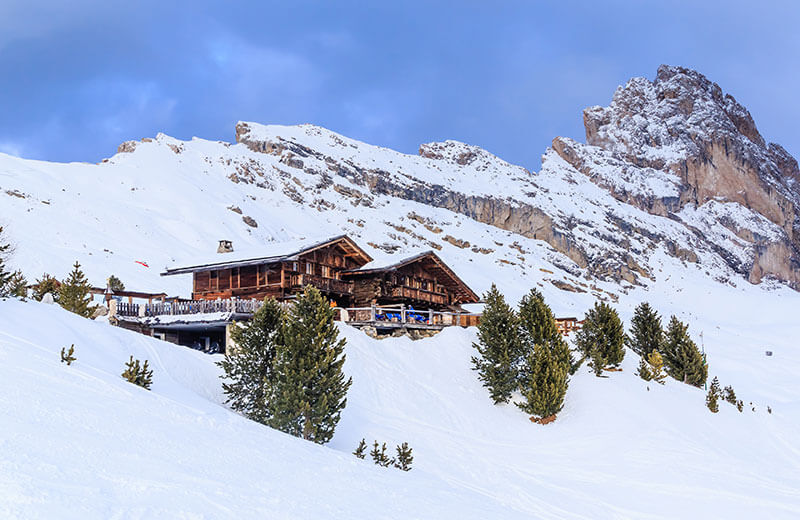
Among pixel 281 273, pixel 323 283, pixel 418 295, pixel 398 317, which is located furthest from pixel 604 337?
pixel 281 273

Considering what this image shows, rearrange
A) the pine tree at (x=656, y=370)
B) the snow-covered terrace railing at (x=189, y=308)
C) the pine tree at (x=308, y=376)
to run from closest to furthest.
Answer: the pine tree at (x=308, y=376), the snow-covered terrace railing at (x=189, y=308), the pine tree at (x=656, y=370)

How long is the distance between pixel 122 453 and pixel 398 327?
23.9 meters

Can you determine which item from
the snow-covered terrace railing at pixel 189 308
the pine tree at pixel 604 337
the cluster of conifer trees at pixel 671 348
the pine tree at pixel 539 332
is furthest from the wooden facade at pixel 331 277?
the cluster of conifer trees at pixel 671 348

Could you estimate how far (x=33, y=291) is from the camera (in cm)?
2378

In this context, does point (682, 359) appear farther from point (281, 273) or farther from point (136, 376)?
point (136, 376)

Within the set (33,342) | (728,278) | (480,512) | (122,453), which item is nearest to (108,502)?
(122,453)

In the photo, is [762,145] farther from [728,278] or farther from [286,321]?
[286,321]

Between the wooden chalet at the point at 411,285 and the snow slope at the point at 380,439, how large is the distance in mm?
7460

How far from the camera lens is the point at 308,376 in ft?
53.5

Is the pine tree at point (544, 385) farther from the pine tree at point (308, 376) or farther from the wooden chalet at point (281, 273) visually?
the wooden chalet at point (281, 273)

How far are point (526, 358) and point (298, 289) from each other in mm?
13965

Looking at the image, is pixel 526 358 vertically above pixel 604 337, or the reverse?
pixel 604 337

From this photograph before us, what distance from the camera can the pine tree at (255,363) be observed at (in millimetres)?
17078

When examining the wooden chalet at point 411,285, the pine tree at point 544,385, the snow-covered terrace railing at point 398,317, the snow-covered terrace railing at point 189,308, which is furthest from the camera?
the wooden chalet at point 411,285
